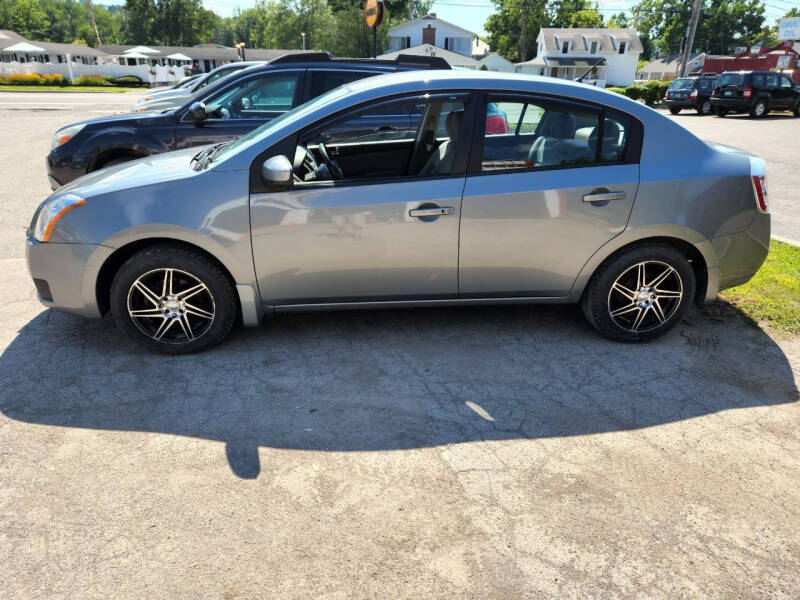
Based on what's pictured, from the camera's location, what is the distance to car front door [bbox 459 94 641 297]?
3.85 m

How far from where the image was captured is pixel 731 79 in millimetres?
24891

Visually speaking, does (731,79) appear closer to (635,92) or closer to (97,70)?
(635,92)

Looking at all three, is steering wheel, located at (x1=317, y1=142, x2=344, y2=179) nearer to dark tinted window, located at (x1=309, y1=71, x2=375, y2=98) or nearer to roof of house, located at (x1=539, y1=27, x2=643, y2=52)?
dark tinted window, located at (x1=309, y1=71, x2=375, y2=98)

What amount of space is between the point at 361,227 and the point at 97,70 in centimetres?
6568

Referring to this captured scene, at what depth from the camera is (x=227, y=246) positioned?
3.75m

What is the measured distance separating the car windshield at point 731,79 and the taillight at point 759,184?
978 inches

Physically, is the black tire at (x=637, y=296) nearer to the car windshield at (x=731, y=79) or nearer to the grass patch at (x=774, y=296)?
the grass patch at (x=774, y=296)

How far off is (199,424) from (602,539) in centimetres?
211

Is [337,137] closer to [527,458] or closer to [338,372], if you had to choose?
[338,372]

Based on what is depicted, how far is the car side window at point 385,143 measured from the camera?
3.90m

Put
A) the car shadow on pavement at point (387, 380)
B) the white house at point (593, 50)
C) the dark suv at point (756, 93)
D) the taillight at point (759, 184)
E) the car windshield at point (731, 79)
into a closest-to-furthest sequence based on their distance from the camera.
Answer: the car shadow on pavement at point (387, 380)
the taillight at point (759, 184)
the dark suv at point (756, 93)
the car windshield at point (731, 79)
the white house at point (593, 50)

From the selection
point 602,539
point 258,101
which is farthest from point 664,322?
point 258,101

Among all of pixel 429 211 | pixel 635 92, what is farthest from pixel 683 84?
pixel 429 211

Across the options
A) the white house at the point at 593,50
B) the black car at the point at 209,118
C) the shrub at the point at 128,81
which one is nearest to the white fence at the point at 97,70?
the shrub at the point at 128,81
